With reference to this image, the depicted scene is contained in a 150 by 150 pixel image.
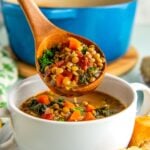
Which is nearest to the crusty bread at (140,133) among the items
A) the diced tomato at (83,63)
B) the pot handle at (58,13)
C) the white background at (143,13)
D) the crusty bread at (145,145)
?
the crusty bread at (145,145)

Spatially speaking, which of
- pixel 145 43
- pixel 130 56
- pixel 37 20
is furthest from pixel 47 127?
pixel 145 43

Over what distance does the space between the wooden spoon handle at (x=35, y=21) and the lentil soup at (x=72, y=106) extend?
10cm

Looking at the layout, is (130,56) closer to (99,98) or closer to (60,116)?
(99,98)

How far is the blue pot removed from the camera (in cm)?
93

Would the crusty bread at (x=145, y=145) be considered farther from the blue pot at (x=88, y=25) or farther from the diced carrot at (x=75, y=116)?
the blue pot at (x=88, y=25)

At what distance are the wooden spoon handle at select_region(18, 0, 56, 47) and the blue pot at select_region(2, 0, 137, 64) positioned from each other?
177mm

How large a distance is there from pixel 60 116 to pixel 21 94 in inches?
3.6

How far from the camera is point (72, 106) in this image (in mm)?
617

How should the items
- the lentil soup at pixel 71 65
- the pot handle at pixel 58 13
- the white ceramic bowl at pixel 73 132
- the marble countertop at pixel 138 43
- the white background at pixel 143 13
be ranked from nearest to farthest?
the white ceramic bowl at pixel 73 132 → the lentil soup at pixel 71 65 → the pot handle at pixel 58 13 → the marble countertop at pixel 138 43 → the white background at pixel 143 13

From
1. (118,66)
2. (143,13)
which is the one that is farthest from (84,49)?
(143,13)

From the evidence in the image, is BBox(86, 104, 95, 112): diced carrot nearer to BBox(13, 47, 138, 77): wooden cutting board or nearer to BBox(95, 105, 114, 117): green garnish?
BBox(95, 105, 114, 117): green garnish

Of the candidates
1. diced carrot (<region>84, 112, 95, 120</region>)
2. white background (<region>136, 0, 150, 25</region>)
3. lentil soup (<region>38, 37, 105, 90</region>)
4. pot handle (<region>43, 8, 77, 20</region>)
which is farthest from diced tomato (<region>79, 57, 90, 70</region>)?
white background (<region>136, 0, 150, 25</region>)

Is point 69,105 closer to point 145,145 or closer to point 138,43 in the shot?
point 145,145

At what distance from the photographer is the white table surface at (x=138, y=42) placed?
1037mm
